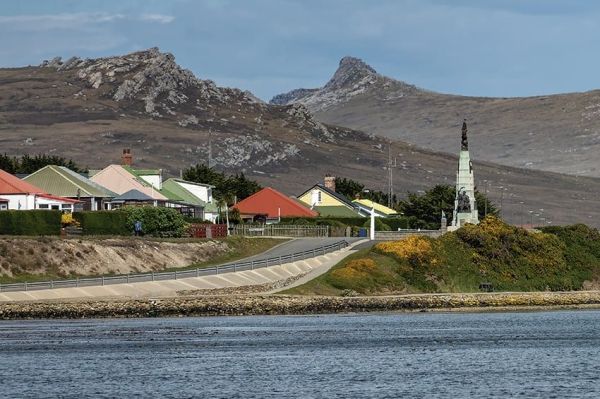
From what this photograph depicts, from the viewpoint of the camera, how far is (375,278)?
115 m

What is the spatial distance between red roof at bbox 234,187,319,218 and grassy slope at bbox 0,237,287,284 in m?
40.3

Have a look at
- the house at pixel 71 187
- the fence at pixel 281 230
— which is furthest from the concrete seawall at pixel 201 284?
the fence at pixel 281 230

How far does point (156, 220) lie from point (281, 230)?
30.7 m

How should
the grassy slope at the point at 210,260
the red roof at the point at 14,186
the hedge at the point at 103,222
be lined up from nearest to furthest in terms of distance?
the grassy slope at the point at 210,260 < the hedge at the point at 103,222 < the red roof at the point at 14,186

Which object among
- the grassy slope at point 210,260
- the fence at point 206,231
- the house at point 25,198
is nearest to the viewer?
the grassy slope at point 210,260

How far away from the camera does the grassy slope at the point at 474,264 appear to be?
378 ft

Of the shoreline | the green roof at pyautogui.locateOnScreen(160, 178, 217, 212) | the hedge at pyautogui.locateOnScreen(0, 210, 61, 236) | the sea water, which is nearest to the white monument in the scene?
the shoreline

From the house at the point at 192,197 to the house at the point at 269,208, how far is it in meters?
4.30

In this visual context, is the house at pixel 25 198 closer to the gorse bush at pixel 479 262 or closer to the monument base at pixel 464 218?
the gorse bush at pixel 479 262

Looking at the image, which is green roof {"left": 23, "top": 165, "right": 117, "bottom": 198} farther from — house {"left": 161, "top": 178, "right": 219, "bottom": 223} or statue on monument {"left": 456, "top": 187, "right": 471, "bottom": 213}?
statue on monument {"left": 456, "top": 187, "right": 471, "bottom": 213}

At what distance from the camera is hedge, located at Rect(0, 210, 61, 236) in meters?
120

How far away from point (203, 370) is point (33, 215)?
5851 centimetres

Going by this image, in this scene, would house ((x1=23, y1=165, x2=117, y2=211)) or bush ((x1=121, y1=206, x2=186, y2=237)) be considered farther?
house ((x1=23, y1=165, x2=117, y2=211))

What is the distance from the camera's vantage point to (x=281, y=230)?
16400cm
